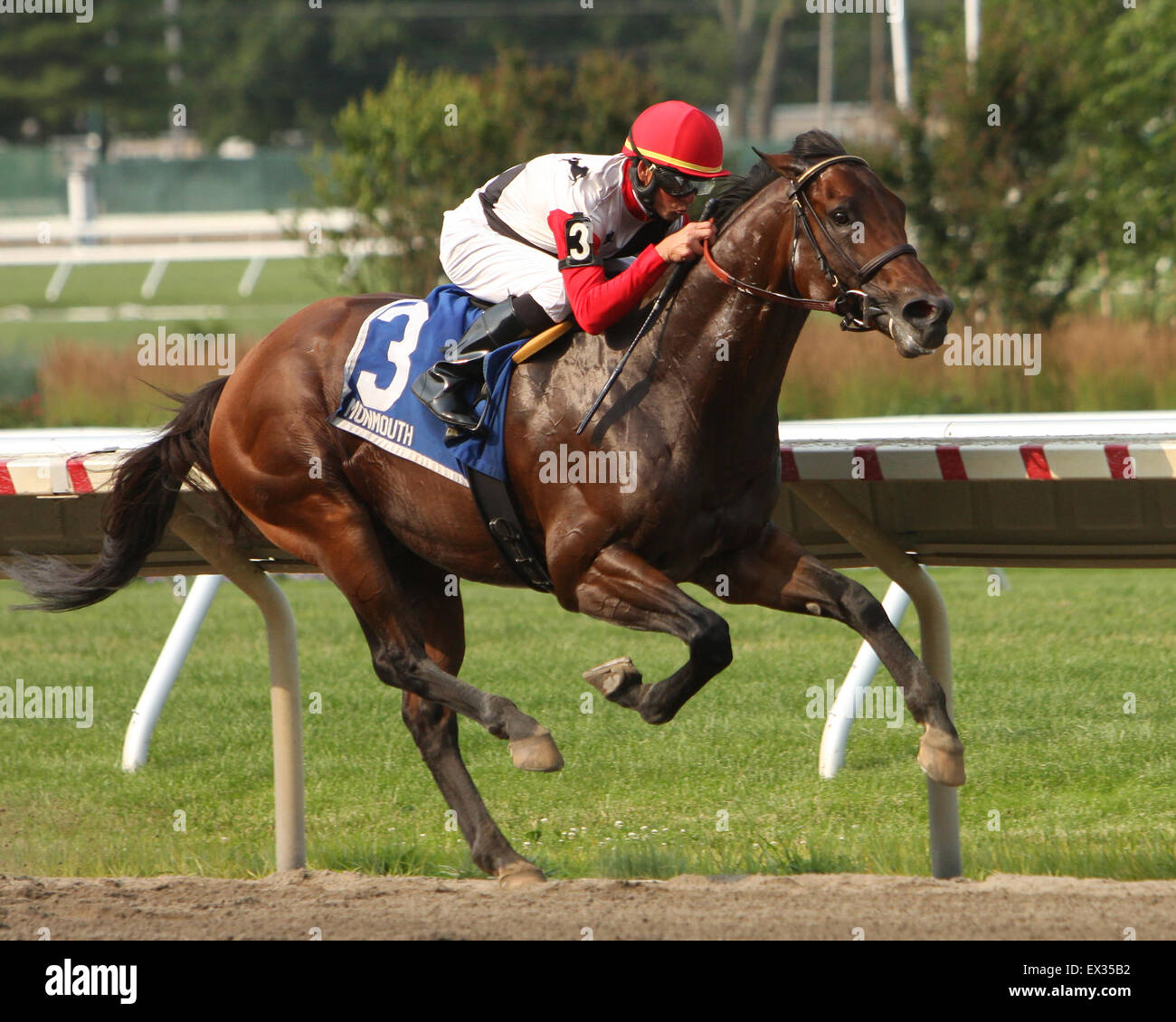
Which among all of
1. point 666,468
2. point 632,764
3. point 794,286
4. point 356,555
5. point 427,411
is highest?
point 794,286

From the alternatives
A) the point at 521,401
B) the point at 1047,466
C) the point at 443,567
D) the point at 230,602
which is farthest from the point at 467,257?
the point at 230,602

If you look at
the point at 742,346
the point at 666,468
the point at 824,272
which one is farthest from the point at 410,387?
the point at 824,272

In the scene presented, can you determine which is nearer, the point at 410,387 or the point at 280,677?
the point at 410,387

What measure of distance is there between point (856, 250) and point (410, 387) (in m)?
1.27

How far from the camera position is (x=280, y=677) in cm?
536

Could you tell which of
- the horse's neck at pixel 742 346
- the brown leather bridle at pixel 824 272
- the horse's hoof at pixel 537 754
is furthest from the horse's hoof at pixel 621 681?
the brown leather bridle at pixel 824 272

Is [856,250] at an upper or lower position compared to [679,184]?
lower

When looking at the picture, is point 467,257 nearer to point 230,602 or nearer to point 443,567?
point 443,567

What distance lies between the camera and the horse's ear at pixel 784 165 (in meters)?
4.24

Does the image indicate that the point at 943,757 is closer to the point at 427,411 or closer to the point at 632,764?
the point at 427,411

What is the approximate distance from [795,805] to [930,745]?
1978mm

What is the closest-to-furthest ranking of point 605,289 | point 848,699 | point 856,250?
1. point 856,250
2. point 605,289
3. point 848,699

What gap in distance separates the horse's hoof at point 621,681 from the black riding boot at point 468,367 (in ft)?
2.29

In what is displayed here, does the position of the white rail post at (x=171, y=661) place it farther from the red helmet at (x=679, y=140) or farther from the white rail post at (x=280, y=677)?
the red helmet at (x=679, y=140)
